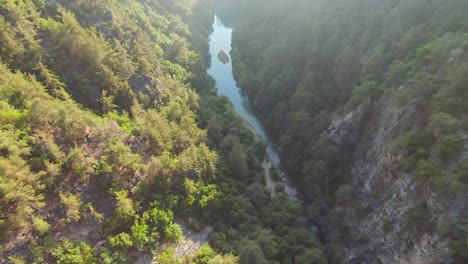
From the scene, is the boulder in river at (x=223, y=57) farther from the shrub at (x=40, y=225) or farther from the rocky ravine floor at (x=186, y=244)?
the shrub at (x=40, y=225)

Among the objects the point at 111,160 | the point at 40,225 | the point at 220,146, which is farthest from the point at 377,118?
the point at 40,225

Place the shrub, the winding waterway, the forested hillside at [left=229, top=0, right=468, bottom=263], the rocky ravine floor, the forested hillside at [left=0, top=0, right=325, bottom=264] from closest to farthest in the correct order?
the shrub < the forested hillside at [left=0, top=0, right=325, bottom=264] < the rocky ravine floor < the forested hillside at [left=229, top=0, right=468, bottom=263] < the winding waterway

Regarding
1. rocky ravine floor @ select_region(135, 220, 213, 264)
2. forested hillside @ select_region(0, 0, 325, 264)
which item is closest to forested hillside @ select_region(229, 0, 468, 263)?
forested hillside @ select_region(0, 0, 325, 264)

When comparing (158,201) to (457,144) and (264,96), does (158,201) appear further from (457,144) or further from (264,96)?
(264,96)

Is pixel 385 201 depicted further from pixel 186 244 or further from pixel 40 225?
pixel 40 225

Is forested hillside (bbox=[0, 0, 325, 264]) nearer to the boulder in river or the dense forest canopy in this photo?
the dense forest canopy

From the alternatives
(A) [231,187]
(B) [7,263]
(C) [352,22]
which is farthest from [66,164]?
(C) [352,22]
